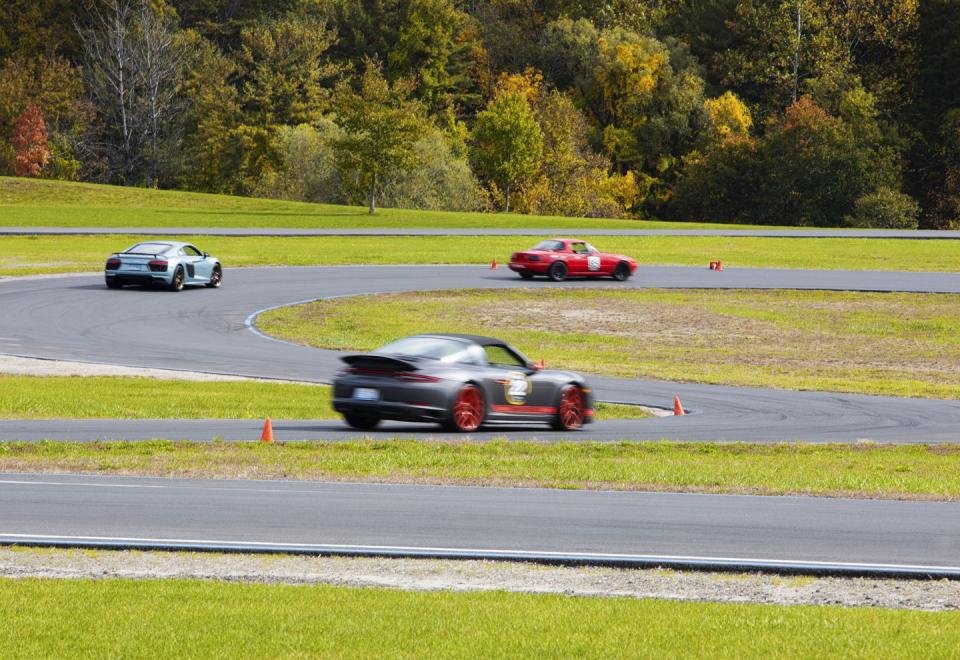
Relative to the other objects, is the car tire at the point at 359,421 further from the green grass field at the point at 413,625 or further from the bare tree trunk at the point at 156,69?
the bare tree trunk at the point at 156,69

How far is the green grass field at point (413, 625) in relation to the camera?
24.9ft

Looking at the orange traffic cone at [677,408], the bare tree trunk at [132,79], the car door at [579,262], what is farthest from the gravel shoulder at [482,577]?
the bare tree trunk at [132,79]

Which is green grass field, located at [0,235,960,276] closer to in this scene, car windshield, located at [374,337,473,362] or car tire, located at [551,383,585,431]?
car windshield, located at [374,337,473,362]

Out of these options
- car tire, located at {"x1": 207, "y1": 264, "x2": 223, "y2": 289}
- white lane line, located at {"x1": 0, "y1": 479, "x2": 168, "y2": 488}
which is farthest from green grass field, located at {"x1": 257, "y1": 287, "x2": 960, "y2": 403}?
white lane line, located at {"x1": 0, "y1": 479, "x2": 168, "y2": 488}

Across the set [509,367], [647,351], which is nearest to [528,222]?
[647,351]

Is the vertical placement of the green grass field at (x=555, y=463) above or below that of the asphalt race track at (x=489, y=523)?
below

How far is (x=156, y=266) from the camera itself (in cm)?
3906

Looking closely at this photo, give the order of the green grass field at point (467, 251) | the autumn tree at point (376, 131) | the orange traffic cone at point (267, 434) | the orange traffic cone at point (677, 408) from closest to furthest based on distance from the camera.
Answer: the orange traffic cone at point (267, 434) < the orange traffic cone at point (677, 408) < the green grass field at point (467, 251) < the autumn tree at point (376, 131)

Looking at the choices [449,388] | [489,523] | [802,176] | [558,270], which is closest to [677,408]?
[449,388]

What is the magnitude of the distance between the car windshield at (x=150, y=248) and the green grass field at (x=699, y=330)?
4.81 meters

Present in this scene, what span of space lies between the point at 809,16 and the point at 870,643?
100007 millimetres

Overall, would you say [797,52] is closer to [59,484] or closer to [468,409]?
[468,409]

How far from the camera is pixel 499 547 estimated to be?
36.1 feet

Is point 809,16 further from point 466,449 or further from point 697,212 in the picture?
point 466,449
